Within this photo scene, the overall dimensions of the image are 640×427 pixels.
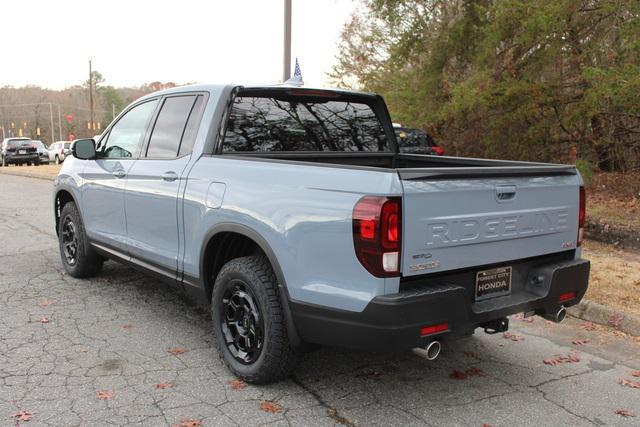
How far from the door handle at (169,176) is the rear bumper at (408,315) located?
1558mm

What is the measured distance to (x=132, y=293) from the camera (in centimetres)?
566

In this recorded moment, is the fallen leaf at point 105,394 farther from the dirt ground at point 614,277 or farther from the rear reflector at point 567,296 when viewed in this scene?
the dirt ground at point 614,277

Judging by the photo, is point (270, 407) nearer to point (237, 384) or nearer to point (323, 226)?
point (237, 384)

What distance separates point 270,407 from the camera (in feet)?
11.1

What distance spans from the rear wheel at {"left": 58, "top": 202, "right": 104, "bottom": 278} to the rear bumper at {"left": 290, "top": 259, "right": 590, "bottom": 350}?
343cm

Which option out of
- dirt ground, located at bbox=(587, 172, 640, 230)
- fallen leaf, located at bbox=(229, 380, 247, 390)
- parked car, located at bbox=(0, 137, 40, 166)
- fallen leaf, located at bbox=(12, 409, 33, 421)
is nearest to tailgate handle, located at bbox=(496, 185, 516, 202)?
fallen leaf, located at bbox=(229, 380, 247, 390)

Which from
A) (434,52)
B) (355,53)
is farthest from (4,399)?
(355,53)

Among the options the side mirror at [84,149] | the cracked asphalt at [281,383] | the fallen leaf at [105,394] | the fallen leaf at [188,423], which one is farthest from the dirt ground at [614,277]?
the side mirror at [84,149]

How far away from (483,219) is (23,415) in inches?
108

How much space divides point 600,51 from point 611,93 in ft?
6.34

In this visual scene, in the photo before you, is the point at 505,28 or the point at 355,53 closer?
the point at 505,28

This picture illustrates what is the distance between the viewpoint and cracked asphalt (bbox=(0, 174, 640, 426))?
10.8ft

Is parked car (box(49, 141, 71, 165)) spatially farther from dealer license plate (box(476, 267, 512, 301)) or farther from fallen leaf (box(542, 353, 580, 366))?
dealer license plate (box(476, 267, 512, 301))

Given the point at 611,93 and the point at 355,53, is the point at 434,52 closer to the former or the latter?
the point at 611,93
